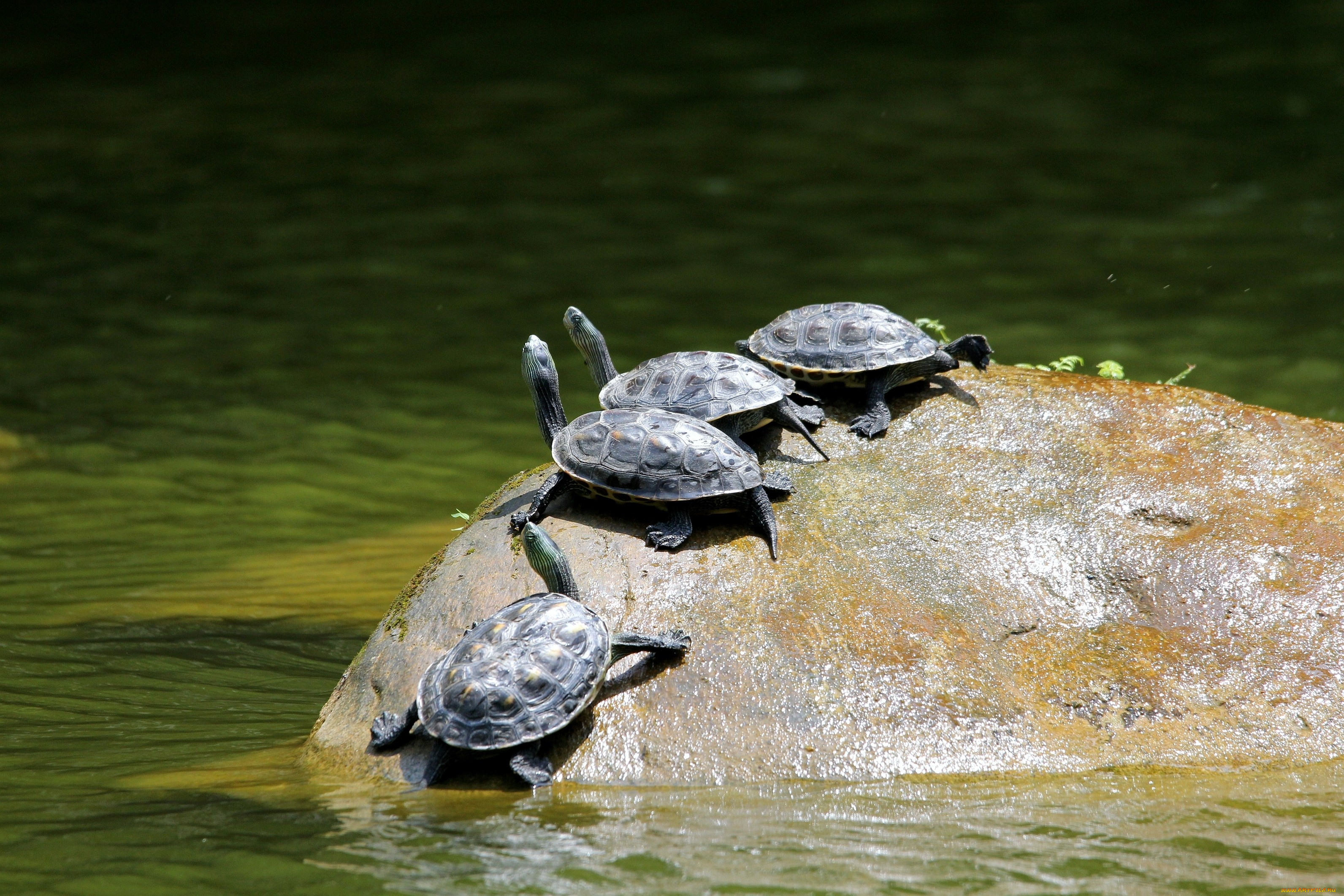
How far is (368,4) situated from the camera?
79.7ft

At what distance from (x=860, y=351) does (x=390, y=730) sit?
9.39 feet

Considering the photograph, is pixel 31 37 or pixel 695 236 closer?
pixel 695 236

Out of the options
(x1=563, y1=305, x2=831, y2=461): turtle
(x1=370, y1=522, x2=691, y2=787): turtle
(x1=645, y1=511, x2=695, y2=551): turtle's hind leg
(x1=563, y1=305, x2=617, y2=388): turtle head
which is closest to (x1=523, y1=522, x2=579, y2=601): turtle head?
(x1=370, y1=522, x2=691, y2=787): turtle


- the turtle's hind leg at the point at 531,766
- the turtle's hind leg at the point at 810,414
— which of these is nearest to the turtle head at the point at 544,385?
the turtle's hind leg at the point at 810,414

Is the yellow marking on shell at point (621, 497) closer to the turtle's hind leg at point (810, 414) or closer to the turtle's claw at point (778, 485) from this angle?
the turtle's claw at point (778, 485)

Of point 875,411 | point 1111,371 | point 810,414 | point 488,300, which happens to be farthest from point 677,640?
point 488,300

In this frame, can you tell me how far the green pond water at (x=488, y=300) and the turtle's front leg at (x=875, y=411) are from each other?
1911 mm

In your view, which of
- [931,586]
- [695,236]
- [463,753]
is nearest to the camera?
[463,753]

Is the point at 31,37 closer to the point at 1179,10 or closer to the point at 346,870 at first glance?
the point at 1179,10

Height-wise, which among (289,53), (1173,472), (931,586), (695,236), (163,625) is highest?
(289,53)

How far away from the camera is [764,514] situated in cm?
538

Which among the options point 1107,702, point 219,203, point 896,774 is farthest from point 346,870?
point 219,203

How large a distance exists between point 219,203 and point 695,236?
6465 millimetres

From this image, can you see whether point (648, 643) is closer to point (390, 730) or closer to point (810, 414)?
point (390, 730)
